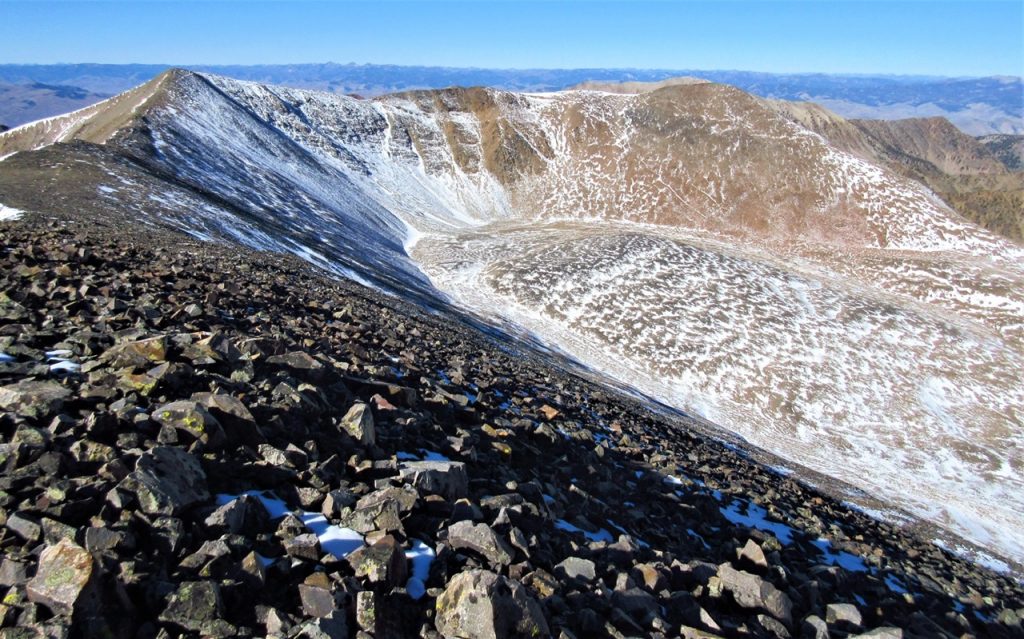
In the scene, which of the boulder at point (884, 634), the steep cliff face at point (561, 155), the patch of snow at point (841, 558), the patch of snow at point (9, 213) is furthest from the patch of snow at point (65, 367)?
the steep cliff face at point (561, 155)

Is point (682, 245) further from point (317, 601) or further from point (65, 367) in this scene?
point (317, 601)

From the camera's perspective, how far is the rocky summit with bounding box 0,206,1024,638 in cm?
453

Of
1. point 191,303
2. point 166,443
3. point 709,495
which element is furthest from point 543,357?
point 166,443

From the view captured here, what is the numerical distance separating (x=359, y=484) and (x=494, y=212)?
79.9 metres

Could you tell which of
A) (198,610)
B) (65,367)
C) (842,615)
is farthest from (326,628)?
(842,615)

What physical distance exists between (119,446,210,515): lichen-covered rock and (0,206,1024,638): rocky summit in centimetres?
2

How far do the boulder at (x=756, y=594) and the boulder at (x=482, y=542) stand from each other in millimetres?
3052

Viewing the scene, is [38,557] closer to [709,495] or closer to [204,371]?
[204,371]

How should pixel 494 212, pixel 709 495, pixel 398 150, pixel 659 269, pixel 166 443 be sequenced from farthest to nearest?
pixel 398 150 → pixel 494 212 → pixel 659 269 → pixel 709 495 → pixel 166 443

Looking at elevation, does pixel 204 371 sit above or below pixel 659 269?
above

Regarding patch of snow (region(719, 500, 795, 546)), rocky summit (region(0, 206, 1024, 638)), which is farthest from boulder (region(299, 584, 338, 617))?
patch of snow (region(719, 500, 795, 546))

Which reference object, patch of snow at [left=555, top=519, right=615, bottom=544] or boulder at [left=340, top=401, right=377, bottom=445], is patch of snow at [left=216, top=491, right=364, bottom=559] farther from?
patch of snow at [left=555, top=519, right=615, bottom=544]

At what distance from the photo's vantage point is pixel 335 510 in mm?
5918

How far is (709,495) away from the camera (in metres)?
11.9
